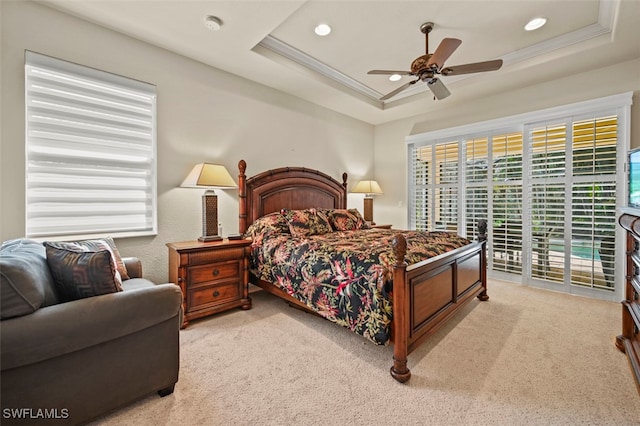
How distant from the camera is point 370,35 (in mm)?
2963

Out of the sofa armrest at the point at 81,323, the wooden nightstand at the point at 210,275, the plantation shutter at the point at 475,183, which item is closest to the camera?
the sofa armrest at the point at 81,323

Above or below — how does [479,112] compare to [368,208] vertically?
above

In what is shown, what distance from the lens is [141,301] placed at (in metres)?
1.49

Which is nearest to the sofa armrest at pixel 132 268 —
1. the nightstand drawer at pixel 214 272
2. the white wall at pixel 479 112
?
the nightstand drawer at pixel 214 272

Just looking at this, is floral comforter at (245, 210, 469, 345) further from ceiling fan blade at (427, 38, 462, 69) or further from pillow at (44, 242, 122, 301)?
ceiling fan blade at (427, 38, 462, 69)

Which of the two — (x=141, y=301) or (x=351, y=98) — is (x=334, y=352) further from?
(x=351, y=98)

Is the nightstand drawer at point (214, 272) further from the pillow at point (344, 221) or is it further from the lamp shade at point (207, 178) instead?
the pillow at point (344, 221)

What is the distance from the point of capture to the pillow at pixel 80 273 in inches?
57.1

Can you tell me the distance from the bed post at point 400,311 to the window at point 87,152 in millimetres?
2565

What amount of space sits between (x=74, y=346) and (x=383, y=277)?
1729mm

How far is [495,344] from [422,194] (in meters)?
3.22

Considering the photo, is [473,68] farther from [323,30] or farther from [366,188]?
[366,188]

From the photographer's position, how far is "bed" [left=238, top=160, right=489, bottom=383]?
1852mm

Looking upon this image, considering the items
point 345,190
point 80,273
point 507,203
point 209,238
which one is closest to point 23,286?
point 80,273
